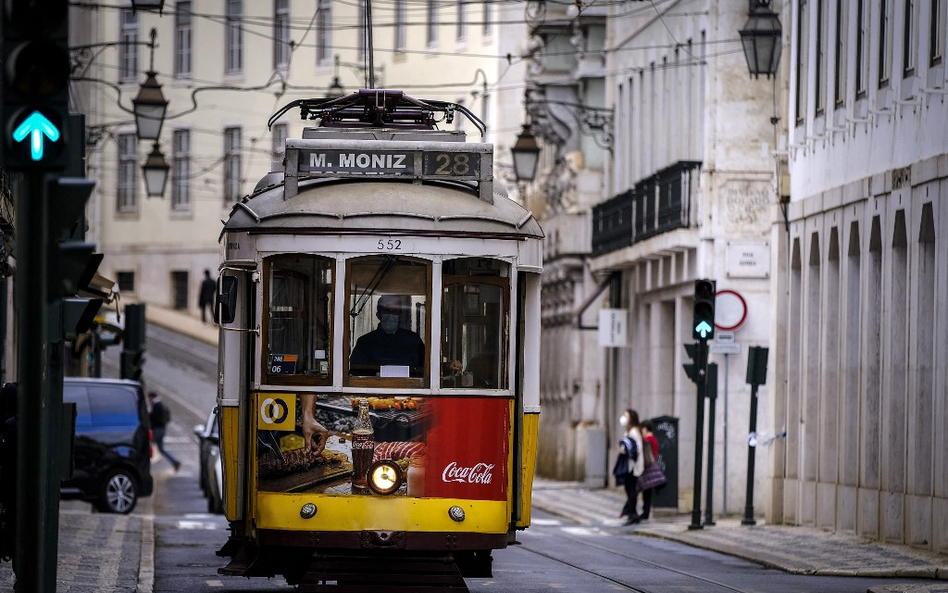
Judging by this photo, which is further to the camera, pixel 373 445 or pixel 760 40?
pixel 760 40

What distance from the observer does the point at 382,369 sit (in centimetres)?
1573

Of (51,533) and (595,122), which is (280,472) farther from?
(595,122)

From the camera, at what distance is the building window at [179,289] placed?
3044 inches

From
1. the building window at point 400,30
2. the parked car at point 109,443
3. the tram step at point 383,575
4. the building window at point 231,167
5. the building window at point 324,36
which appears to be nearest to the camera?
the tram step at point 383,575

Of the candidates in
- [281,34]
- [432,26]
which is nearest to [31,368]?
[432,26]

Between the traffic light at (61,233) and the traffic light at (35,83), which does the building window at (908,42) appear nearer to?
the traffic light at (61,233)

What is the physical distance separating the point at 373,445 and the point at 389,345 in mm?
693

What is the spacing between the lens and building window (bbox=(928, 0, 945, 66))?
2558 centimetres

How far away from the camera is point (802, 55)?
33719 millimetres

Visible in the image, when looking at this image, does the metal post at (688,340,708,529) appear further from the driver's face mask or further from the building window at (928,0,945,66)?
the driver's face mask

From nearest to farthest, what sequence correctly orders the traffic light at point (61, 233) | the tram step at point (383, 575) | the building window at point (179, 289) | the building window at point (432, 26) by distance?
the traffic light at point (61, 233) → the tram step at point (383, 575) → the building window at point (432, 26) → the building window at point (179, 289)

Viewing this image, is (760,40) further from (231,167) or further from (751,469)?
(231,167)

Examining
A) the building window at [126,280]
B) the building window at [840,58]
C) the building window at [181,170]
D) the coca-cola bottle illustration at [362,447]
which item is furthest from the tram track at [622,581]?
the building window at [126,280]

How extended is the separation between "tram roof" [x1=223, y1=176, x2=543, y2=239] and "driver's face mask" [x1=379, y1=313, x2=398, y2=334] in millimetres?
593
